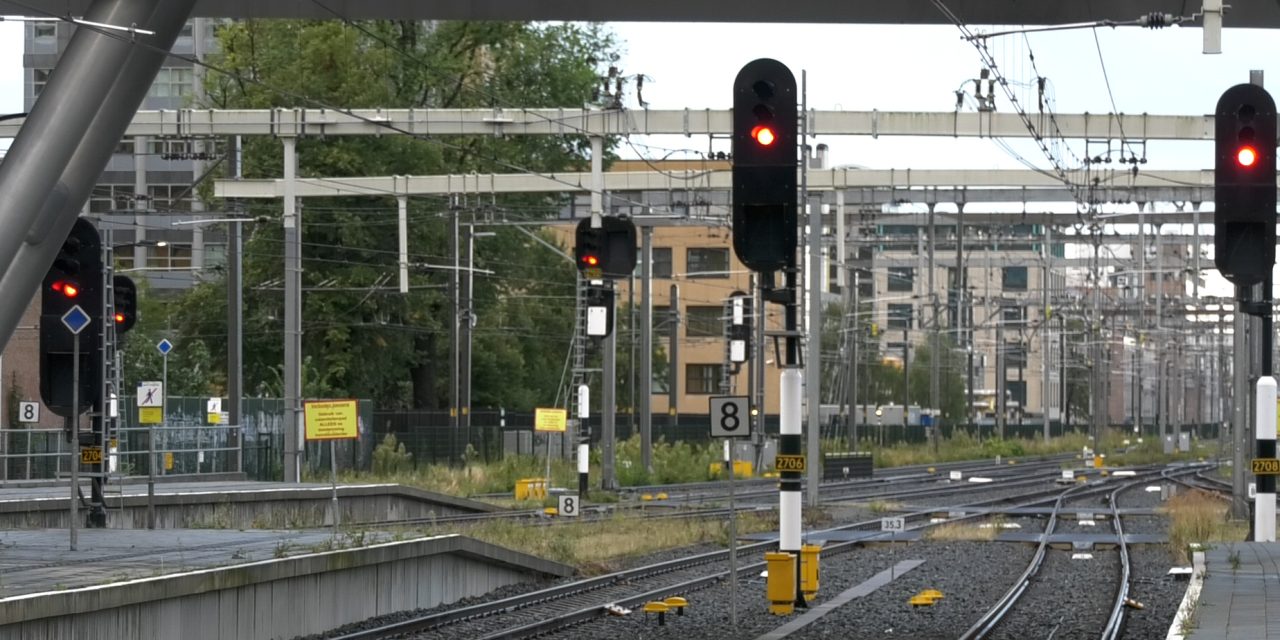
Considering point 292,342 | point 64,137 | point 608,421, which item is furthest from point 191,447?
point 64,137

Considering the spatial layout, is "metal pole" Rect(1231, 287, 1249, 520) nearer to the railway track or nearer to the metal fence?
the railway track

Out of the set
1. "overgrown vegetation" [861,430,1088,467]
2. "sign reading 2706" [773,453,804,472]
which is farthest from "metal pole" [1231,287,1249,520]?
"overgrown vegetation" [861,430,1088,467]

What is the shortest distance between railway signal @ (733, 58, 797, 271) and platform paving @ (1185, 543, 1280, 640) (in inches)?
197

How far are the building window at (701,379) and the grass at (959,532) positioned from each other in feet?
276

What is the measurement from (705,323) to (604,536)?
84.7m

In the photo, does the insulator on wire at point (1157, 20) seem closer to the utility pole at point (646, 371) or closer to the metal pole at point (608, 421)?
the metal pole at point (608, 421)

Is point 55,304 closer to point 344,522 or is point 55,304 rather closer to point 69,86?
point 69,86

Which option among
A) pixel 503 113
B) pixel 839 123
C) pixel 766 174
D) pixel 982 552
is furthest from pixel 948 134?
pixel 766 174

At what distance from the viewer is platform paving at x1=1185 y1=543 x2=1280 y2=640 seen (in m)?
15.5

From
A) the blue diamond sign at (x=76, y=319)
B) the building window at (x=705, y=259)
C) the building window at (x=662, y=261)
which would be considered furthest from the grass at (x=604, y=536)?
the building window at (x=662, y=261)

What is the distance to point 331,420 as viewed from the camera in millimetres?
26375

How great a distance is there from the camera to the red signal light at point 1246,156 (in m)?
18.3

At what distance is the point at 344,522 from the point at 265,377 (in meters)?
Answer: 33.0

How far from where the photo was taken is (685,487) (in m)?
49.5
